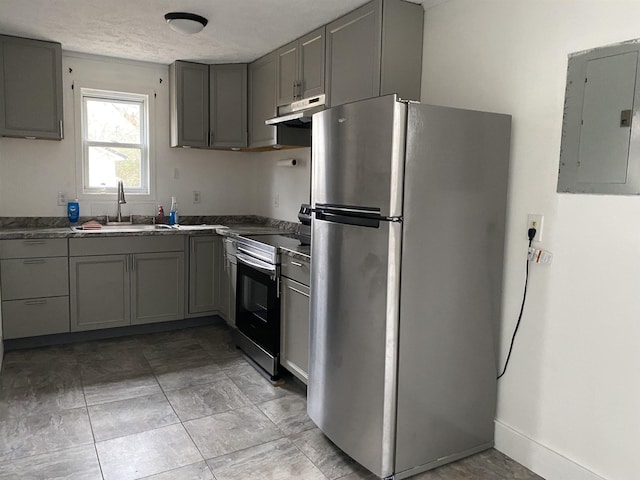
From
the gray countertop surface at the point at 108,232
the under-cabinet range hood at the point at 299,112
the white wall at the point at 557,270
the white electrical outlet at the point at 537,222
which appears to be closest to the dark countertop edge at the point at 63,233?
the gray countertop surface at the point at 108,232

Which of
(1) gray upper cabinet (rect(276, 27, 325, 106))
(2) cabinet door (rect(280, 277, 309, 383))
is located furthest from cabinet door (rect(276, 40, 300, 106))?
(2) cabinet door (rect(280, 277, 309, 383))

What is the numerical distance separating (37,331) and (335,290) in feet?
8.54

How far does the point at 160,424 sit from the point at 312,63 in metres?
2.41

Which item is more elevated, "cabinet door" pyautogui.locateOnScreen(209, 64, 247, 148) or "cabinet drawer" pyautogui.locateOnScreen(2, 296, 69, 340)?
"cabinet door" pyautogui.locateOnScreen(209, 64, 247, 148)

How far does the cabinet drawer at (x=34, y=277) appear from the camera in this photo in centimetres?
351

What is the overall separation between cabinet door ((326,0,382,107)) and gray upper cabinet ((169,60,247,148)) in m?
1.46

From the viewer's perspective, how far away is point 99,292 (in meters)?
3.85

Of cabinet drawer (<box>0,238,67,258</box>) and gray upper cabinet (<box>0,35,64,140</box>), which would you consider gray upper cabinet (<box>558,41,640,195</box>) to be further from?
gray upper cabinet (<box>0,35,64,140</box>)

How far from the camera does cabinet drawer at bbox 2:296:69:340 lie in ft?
11.6

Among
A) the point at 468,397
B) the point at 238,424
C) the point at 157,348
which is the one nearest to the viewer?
the point at 468,397

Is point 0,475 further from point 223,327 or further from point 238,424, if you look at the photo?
point 223,327

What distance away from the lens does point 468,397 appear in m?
2.28

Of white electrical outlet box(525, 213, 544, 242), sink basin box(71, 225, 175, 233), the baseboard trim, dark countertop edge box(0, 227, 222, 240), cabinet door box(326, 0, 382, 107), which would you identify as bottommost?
the baseboard trim

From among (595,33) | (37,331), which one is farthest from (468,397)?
(37,331)
